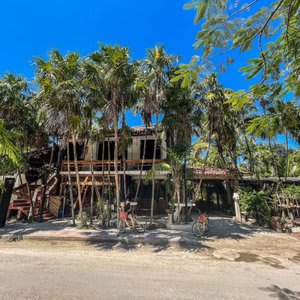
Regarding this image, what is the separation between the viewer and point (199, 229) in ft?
37.9

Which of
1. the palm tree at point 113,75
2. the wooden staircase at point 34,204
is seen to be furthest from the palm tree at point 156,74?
the wooden staircase at point 34,204

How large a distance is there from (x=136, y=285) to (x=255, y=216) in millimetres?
11812

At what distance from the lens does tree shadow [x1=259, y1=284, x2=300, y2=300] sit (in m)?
5.01

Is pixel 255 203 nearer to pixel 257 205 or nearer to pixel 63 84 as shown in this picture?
pixel 257 205

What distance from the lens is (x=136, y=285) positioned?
5.49 meters

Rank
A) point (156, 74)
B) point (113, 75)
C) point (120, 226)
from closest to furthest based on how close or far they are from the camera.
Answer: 1. point (113, 75)
2. point (120, 226)
3. point (156, 74)

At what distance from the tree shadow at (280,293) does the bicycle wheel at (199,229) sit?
233 inches

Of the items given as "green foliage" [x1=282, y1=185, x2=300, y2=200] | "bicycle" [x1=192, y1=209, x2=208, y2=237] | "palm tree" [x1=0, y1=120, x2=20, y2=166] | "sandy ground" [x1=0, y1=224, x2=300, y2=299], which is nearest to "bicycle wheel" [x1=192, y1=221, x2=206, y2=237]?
"bicycle" [x1=192, y1=209, x2=208, y2=237]

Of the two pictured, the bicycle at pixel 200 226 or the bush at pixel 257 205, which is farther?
the bush at pixel 257 205

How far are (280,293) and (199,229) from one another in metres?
6.38

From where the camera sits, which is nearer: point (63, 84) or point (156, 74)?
point (63, 84)

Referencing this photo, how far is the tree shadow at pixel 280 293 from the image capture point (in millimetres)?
5012

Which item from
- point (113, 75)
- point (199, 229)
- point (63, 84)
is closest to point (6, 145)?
point (113, 75)

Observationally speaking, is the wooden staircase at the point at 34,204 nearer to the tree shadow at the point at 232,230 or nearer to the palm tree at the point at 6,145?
the tree shadow at the point at 232,230
